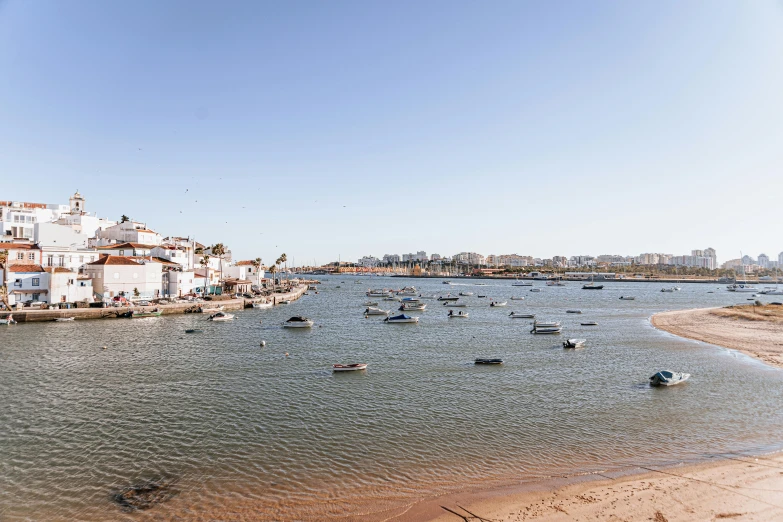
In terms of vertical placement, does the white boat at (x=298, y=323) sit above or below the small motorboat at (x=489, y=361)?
above

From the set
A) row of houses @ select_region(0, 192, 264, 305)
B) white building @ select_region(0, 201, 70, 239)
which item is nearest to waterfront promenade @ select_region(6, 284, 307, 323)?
row of houses @ select_region(0, 192, 264, 305)

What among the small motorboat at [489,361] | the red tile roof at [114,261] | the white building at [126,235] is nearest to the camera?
the small motorboat at [489,361]

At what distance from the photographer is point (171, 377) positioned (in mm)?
29172

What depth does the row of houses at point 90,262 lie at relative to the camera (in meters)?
57.6

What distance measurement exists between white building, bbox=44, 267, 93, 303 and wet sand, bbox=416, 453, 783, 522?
209 ft

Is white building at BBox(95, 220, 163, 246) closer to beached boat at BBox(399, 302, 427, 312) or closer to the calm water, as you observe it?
the calm water

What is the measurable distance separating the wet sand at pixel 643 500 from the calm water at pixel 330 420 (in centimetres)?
116

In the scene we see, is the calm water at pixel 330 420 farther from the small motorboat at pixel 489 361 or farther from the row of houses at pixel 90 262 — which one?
the row of houses at pixel 90 262

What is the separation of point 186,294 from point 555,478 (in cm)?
7376

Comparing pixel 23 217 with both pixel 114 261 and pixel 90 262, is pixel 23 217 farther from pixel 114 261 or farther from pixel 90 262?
pixel 114 261

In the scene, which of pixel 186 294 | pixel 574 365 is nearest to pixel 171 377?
pixel 574 365

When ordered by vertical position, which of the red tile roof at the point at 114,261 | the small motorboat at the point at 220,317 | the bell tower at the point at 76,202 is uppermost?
the bell tower at the point at 76,202

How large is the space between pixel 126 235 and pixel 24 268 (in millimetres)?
31712

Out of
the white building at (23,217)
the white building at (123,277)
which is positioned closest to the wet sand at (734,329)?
the white building at (123,277)
